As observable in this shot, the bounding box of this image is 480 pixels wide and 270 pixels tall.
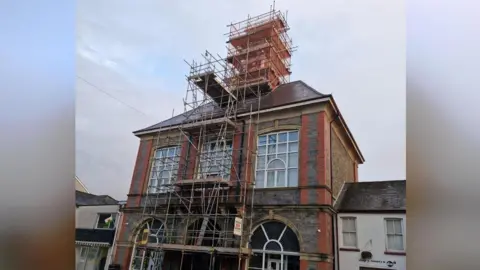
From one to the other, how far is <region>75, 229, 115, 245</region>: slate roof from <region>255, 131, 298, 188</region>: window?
7114 mm

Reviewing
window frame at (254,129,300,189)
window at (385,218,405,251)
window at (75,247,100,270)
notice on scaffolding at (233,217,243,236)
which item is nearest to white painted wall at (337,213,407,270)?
window at (385,218,405,251)

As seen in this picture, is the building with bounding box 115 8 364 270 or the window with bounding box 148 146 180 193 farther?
the window with bounding box 148 146 180 193

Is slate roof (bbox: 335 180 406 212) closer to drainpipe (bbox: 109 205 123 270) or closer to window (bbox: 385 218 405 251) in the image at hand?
window (bbox: 385 218 405 251)

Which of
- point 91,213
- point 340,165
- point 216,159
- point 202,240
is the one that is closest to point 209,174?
point 216,159

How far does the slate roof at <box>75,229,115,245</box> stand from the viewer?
1349 centimetres

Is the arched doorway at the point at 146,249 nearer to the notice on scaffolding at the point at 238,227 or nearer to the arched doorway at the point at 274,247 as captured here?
the notice on scaffolding at the point at 238,227

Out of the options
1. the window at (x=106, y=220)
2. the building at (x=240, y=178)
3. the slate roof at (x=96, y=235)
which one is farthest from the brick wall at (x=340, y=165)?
the window at (x=106, y=220)

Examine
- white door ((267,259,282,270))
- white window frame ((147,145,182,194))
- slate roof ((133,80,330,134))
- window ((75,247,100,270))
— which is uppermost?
slate roof ((133,80,330,134))

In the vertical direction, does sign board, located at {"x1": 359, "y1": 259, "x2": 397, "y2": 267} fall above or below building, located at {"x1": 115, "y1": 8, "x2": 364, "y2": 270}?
below

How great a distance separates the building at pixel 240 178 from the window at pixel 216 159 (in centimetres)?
4

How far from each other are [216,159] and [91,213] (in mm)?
6882
